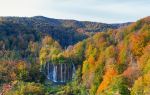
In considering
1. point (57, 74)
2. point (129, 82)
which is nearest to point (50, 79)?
point (57, 74)

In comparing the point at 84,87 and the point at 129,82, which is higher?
the point at 129,82

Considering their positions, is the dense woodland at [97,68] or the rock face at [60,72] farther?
the rock face at [60,72]

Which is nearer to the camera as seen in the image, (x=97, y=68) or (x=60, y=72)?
(x=97, y=68)

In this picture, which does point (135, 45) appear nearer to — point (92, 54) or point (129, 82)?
point (92, 54)

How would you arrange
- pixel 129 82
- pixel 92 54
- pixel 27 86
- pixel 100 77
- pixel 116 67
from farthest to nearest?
pixel 92 54 < pixel 100 77 < pixel 116 67 < pixel 27 86 < pixel 129 82

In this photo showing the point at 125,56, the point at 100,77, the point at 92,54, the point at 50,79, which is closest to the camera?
the point at 100,77

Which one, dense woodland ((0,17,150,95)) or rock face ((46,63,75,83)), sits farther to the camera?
rock face ((46,63,75,83))

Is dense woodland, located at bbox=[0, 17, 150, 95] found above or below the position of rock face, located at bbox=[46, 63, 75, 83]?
above

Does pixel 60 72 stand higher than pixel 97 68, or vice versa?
pixel 97 68
